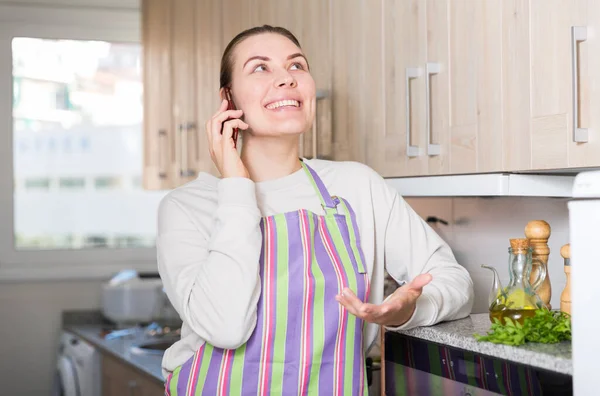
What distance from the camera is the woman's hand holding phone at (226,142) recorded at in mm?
1385

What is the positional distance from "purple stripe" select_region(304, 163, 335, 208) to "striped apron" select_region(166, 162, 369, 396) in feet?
0.13

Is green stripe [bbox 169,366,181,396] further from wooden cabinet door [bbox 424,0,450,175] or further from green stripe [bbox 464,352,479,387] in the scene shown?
wooden cabinet door [bbox 424,0,450,175]

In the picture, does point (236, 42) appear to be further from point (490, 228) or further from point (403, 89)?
point (490, 228)

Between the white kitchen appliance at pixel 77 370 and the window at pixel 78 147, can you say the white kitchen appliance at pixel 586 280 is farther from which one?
the window at pixel 78 147

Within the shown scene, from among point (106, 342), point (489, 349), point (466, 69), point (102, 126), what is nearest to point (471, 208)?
point (466, 69)

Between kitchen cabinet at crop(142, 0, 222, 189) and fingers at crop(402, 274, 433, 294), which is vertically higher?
kitchen cabinet at crop(142, 0, 222, 189)

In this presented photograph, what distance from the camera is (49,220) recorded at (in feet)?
13.0

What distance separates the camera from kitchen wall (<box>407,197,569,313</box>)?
1.72 meters

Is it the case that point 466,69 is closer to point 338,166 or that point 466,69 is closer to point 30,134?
point 338,166

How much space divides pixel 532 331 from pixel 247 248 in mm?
458

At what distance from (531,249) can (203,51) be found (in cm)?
173

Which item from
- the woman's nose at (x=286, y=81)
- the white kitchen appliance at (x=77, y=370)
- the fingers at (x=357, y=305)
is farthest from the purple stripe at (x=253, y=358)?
the white kitchen appliance at (x=77, y=370)

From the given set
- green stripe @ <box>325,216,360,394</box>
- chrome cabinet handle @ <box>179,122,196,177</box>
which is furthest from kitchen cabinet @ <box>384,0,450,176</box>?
chrome cabinet handle @ <box>179,122,196,177</box>

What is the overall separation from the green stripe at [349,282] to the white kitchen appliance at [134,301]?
2337mm
